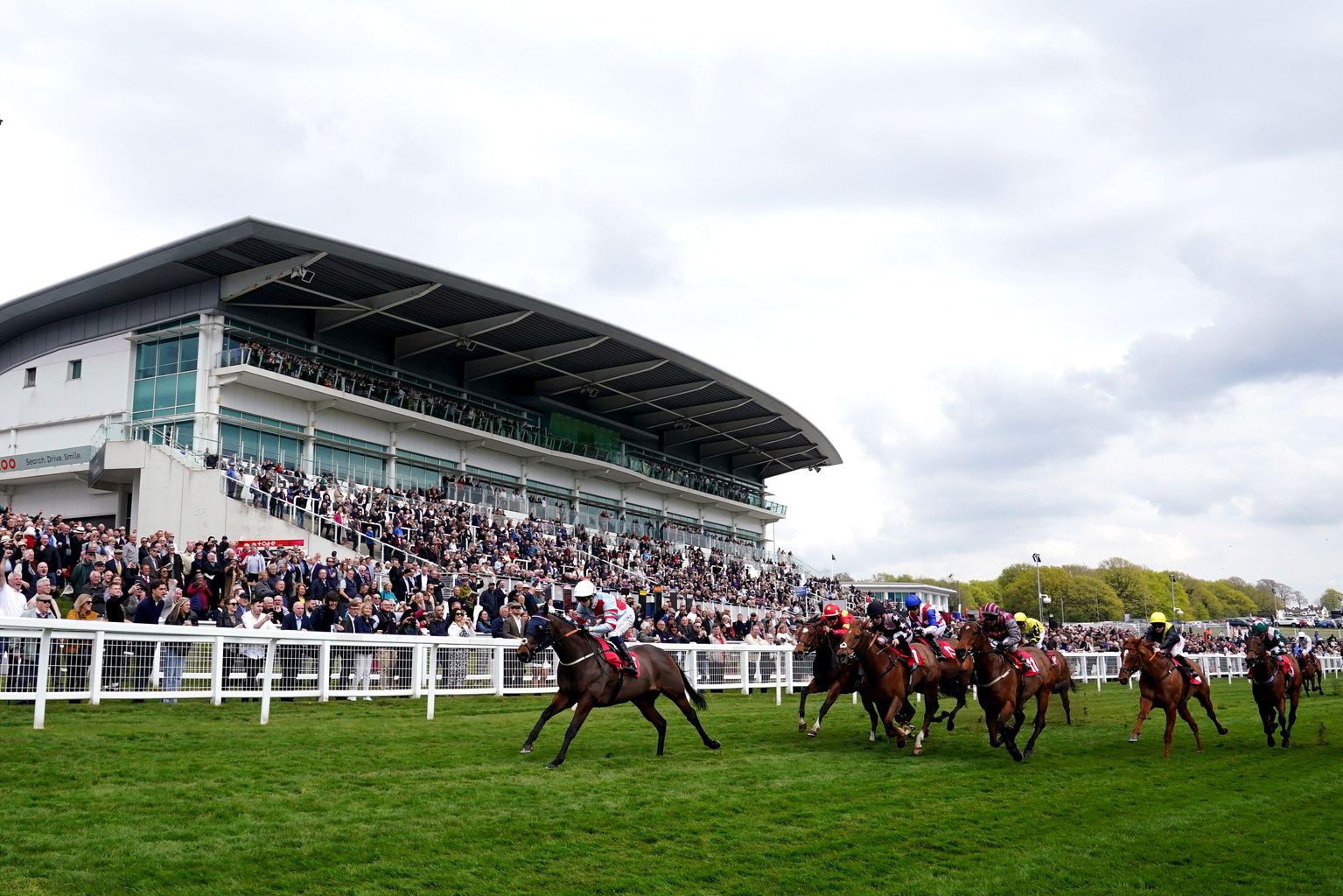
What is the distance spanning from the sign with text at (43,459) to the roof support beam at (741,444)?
31.8 meters

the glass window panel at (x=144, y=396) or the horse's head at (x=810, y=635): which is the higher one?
the glass window panel at (x=144, y=396)

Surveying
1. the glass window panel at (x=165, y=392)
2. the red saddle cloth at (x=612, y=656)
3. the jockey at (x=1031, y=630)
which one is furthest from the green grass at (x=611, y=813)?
the glass window panel at (x=165, y=392)

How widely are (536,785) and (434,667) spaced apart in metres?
6.01

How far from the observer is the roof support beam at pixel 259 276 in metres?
31.5

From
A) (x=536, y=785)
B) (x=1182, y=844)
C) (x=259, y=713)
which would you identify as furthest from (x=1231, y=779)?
(x=259, y=713)

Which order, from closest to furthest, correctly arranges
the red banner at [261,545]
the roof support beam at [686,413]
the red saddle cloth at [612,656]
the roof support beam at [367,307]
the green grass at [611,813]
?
the green grass at [611,813], the red saddle cloth at [612,656], the red banner at [261,545], the roof support beam at [367,307], the roof support beam at [686,413]

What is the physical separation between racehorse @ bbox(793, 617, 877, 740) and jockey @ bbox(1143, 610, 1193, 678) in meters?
3.26

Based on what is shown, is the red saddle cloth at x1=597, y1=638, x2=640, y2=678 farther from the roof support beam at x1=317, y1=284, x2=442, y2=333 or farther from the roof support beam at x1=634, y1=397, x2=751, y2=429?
the roof support beam at x1=634, y1=397, x2=751, y2=429

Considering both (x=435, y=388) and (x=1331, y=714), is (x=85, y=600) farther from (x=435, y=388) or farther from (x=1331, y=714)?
(x=435, y=388)

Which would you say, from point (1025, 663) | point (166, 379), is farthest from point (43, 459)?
point (1025, 663)

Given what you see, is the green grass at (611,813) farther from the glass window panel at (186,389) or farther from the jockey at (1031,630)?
the glass window panel at (186,389)

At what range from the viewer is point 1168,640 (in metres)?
12.6

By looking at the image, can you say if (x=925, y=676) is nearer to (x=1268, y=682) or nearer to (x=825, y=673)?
(x=825, y=673)

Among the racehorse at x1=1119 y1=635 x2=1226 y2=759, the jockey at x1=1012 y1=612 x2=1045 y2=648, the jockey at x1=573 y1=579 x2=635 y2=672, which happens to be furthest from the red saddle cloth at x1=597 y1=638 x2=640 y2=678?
the jockey at x1=1012 y1=612 x2=1045 y2=648
